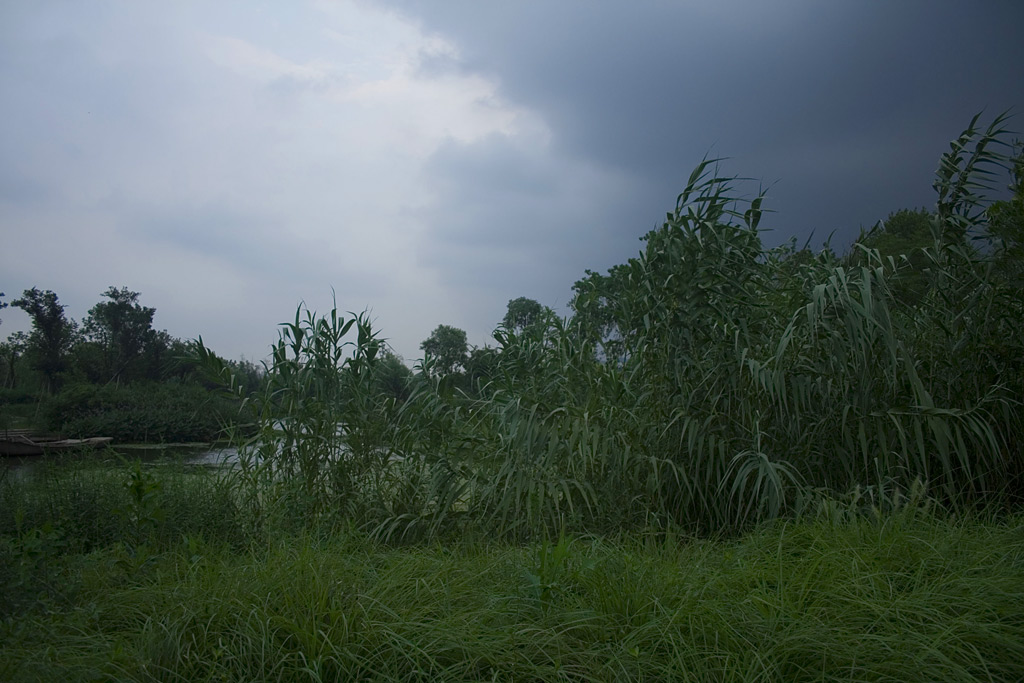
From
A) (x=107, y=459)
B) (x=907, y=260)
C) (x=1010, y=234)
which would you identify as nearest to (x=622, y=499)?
(x=907, y=260)

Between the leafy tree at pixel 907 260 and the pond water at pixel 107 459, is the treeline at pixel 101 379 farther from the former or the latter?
the leafy tree at pixel 907 260

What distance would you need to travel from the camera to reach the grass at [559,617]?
1.86 m

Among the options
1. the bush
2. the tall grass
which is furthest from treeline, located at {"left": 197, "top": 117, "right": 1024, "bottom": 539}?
the bush

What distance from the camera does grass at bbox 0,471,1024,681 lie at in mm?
1861

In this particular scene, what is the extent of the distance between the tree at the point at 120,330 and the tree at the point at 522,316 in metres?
7.22

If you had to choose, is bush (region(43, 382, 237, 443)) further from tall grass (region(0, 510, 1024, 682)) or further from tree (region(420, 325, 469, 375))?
tall grass (region(0, 510, 1024, 682))

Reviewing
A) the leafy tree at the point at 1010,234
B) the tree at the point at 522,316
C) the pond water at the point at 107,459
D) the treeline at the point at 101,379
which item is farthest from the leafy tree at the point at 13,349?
the leafy tree at the point at 1010,234

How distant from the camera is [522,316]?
5539 mm

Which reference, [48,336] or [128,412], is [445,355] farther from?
[48,336]

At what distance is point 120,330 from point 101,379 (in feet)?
4.02

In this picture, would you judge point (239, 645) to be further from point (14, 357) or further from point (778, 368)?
point (14, 357)

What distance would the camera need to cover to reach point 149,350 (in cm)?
1066

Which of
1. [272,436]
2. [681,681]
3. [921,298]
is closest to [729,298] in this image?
[921,298]

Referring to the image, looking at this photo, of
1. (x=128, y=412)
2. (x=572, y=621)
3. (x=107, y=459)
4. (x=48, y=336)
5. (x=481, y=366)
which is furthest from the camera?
(x=48, y=336)
